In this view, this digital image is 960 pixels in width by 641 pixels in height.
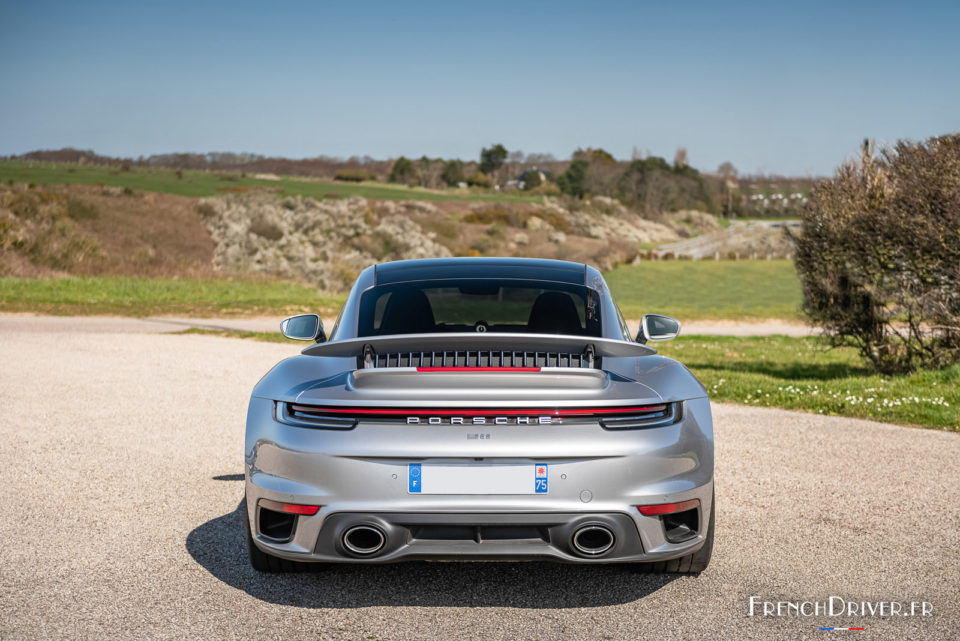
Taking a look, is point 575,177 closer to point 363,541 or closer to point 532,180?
point 532,180

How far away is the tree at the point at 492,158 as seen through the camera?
154 m

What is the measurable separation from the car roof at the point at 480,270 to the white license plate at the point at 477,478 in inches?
66.5

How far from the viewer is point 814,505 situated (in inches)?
227

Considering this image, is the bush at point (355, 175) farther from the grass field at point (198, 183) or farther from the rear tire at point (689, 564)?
the rear tire at point (689, 564)

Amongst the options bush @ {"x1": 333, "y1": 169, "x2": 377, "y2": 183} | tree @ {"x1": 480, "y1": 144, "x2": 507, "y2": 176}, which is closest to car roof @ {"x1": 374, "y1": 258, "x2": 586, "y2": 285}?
bush @ {"x1": 333, "y1": 169, "x2": 377, "y2": 183}

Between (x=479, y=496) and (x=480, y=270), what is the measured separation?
6.48 ft

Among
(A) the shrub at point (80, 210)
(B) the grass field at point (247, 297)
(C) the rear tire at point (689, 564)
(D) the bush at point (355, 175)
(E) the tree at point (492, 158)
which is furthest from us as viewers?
(E) the tree at point (492, 158)

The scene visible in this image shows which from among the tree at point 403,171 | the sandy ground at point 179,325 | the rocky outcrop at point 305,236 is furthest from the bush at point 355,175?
the sandy ground at point 179,325

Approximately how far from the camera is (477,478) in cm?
357

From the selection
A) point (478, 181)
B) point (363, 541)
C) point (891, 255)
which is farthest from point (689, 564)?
point (478, 181)

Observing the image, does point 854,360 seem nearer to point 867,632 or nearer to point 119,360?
point 119,360

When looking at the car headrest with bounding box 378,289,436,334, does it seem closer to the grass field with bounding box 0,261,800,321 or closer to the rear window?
the rear window

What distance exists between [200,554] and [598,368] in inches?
87.8

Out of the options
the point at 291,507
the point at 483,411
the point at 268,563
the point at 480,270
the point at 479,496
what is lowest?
the point at 268,563
